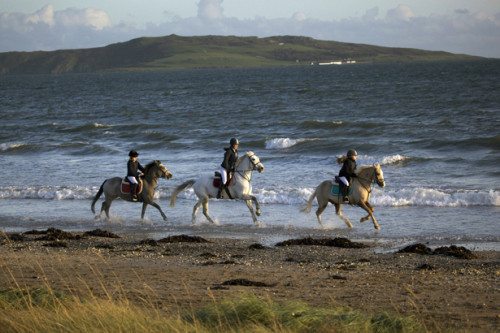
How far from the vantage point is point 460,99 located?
63938 millimetres

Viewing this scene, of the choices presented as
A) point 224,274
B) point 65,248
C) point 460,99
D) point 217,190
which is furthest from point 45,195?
point 460,99

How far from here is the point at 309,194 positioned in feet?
86.0

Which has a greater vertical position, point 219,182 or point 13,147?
point 219,182

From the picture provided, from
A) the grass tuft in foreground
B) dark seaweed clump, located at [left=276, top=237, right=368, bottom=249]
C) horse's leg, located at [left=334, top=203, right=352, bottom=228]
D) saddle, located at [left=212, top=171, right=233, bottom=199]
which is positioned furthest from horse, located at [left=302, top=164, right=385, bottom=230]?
the grass tuft in foreground

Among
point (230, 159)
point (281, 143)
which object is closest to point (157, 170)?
point (230, 159)

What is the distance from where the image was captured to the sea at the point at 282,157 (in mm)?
22172

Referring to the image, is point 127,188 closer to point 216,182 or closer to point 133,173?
point 133,173

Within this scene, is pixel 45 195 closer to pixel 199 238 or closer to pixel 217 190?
pixel 217 190

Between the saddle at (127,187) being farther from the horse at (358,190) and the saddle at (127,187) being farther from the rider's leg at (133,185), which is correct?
the horse at (358,190)

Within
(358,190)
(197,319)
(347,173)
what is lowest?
(358,190)

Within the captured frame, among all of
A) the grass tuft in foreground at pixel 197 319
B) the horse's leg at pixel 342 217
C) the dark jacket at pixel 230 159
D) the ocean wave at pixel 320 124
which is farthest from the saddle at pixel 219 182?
the ocean wave at pixel 320 124

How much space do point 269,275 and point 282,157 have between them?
2357 centimetres

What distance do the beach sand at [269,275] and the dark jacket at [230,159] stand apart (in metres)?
3.63

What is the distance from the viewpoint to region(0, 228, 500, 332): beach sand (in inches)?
461
